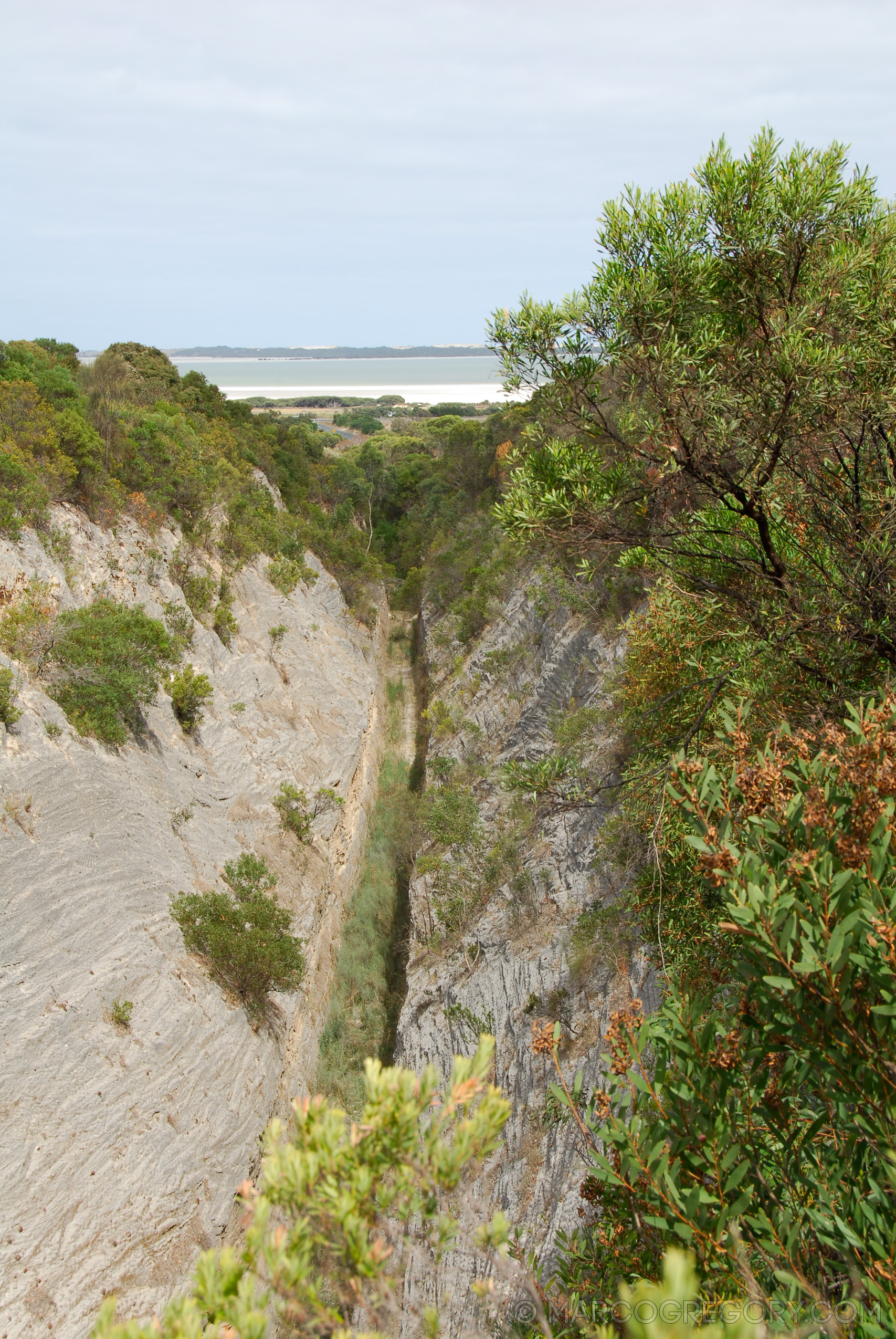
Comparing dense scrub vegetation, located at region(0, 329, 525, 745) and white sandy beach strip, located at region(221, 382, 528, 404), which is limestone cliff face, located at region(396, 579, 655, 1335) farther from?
white sandy beach strip, located at region(221, 382, 528, 404)

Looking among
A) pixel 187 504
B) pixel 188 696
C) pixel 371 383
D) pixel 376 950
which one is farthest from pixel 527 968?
pixel 371 383

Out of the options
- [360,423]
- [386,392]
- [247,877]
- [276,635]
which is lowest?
[247,877]

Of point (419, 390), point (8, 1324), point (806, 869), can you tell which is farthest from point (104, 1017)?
point (419, 390)

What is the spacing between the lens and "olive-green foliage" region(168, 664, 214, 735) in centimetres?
1745

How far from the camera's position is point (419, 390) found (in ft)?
421

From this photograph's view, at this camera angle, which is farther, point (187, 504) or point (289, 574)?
point (289, 574)

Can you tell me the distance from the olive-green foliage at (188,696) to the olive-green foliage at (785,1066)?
15124 mm

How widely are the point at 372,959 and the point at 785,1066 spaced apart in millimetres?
16183

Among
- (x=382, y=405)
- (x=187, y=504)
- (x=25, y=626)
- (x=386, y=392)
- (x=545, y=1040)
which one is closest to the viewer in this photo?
(x=545, y=1040)

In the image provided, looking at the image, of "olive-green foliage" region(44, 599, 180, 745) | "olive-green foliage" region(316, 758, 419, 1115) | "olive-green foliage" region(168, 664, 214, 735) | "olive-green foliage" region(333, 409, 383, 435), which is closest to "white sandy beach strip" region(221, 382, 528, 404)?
"olive-green foliage" region(333, 409, 383, 435)

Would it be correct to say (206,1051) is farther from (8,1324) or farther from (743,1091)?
(743,1091)

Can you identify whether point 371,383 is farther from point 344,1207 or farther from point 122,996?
point 344,1207

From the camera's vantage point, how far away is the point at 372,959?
18625mm

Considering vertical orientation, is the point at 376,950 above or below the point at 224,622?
below
